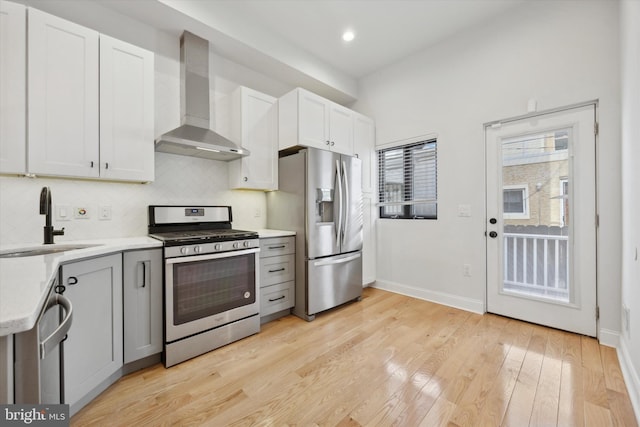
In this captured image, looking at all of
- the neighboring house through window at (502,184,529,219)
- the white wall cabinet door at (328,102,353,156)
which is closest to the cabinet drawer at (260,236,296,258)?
the white wall cabinet door at (328,102,353,156)

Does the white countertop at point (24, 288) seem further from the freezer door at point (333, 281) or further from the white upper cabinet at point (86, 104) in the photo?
the freezer door at point (333, 281)

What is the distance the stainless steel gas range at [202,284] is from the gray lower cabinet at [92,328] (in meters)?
0.30

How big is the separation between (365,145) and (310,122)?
1037 mm

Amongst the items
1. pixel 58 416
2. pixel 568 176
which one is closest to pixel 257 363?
pixel 58 416

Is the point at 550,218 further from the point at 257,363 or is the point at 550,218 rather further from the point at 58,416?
the point at 58,416

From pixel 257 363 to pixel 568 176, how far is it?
3113 millimetres

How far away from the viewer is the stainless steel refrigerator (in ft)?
9.00

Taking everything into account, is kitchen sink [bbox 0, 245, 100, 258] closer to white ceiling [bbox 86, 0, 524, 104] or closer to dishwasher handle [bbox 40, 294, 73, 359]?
dishwasher handle [bbox 40, 294, 73, 359]

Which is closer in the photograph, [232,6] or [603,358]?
[603,358]

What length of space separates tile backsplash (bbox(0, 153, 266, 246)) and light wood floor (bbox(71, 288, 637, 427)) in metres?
1.21

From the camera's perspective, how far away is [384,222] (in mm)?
3721

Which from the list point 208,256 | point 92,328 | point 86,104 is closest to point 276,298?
point 208,256

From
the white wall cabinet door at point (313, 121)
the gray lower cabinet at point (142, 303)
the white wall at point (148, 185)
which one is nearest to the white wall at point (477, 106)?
the white wall cabinet door at point (313, 121)

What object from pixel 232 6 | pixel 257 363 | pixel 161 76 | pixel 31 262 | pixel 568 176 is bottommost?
pixel 257 363
